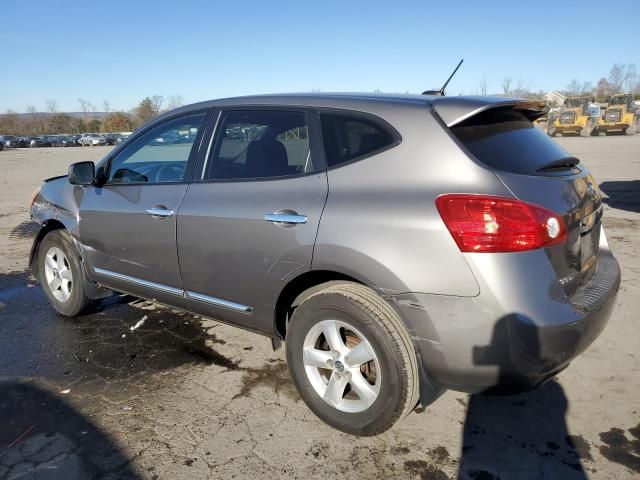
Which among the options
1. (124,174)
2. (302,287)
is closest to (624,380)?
(302,287)

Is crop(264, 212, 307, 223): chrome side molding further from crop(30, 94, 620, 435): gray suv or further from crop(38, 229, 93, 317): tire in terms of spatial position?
crop(38, 229, 93, 317): tire

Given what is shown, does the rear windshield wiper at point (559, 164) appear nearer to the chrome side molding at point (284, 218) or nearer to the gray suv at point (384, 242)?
the gray suv at point (384, 242)

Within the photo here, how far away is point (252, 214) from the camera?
2.76 m

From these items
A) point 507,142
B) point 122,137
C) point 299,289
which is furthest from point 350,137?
point 122,137

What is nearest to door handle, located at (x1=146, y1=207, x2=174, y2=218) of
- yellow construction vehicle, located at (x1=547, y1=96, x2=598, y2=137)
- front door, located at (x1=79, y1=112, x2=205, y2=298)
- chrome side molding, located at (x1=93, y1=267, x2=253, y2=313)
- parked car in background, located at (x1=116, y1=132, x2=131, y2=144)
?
front door, located at (x1=79, y1=112, x2=205, y2=298)

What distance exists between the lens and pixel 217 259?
298 cm

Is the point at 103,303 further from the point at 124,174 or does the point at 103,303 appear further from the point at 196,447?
the point at 196,447

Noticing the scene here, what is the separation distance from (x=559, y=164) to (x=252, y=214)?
1.70 m

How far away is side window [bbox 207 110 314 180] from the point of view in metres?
2.78

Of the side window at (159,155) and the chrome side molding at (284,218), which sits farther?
the side window at (159,155)

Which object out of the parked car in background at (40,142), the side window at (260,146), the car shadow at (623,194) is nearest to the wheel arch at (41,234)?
the side window at (260,146)

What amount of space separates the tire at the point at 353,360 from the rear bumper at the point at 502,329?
11 cm

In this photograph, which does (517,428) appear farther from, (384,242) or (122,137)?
(122,137)

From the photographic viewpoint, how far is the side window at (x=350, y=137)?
2.46m
